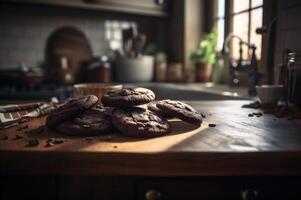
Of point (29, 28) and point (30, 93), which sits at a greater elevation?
point (29, 28)

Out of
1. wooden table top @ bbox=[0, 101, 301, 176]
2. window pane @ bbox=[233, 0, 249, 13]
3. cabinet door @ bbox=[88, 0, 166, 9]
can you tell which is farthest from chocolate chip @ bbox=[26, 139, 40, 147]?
cabinet door @ bbox=[88, 0, 166, 9]

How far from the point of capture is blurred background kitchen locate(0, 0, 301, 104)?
2.32 metres

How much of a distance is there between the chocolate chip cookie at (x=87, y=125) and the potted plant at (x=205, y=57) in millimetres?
2189

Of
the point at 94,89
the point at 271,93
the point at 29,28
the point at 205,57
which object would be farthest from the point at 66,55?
the point at 271,93

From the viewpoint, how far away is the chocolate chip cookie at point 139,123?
0.68 metres

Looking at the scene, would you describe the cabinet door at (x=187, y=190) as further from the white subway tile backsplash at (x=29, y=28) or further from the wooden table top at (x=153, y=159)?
the white subway tile backsplash at (x=29, y=28)

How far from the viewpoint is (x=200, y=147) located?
0.62 metres

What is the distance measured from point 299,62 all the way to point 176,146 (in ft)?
2.55

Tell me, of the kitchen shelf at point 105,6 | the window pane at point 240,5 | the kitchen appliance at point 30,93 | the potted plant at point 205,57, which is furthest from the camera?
the potted plant at point 205,57

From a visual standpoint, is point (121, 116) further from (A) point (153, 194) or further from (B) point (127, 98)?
(A) point (153, 194)

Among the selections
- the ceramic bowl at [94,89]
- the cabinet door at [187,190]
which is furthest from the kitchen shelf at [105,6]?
the cabinet door at [187,190]

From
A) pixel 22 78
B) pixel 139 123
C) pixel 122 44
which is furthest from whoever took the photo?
pixel 122 44

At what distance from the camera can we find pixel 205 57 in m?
2.83

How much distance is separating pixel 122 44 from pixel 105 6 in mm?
364
